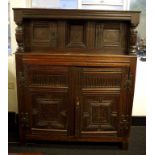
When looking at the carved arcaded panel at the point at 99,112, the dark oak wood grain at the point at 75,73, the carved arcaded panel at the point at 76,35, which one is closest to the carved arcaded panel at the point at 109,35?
the dark oak wood grain at the point at 75,73

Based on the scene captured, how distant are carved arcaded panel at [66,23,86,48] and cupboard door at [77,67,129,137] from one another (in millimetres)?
377

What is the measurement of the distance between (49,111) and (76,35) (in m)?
0.88

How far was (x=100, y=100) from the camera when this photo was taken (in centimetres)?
229

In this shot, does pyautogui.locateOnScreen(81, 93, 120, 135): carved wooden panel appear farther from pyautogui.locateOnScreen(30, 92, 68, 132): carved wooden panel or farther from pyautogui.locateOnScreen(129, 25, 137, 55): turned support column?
pyautogui.locateOnScreen(129, 25, 137, 55): turned support column

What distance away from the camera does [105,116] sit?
2332mm

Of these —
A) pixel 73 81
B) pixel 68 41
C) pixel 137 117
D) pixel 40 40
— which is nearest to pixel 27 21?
pixel 40 40

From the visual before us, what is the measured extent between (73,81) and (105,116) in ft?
1.68

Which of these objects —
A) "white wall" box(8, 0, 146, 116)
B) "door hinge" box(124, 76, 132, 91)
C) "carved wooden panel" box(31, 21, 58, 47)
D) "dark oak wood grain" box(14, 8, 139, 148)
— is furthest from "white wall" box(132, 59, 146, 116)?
"carved wooden panel" box(31, 21, 58, 47)

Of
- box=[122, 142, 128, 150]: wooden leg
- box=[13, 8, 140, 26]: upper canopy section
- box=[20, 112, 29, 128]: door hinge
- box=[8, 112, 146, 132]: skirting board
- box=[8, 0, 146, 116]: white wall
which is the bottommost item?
box=[122, 142, 128, 150]: wooden leg

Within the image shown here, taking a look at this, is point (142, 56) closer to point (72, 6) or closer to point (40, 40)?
point (72, 6)

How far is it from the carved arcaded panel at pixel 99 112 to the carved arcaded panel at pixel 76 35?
0.60m

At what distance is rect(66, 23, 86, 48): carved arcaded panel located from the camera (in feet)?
7.88

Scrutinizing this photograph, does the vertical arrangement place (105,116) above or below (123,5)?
below

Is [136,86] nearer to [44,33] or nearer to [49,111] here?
[49,111]
